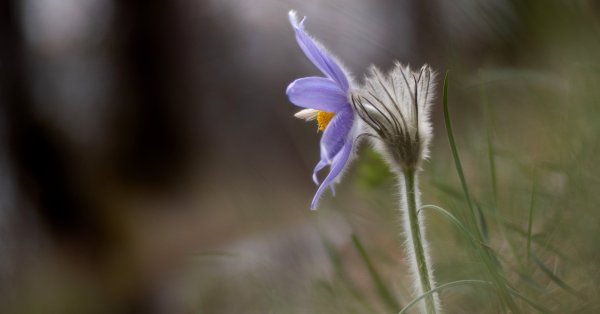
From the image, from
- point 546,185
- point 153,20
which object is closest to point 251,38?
point 153,20

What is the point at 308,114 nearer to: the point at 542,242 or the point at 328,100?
the point at 328,100

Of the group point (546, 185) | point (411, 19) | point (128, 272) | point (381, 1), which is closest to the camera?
point (546, 185)

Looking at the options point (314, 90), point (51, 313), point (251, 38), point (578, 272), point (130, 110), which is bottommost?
point (51, 313)

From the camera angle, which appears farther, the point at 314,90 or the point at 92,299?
the point at 92,299

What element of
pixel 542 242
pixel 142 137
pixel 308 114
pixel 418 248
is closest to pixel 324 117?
pixel 308 114

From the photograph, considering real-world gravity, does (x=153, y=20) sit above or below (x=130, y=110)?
above

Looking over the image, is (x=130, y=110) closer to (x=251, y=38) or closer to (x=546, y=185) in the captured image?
(x=251, y=38)

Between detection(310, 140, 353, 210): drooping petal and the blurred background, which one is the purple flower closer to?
detection(310, 140, 353, 210): drooping petal
